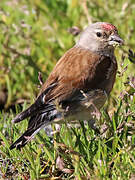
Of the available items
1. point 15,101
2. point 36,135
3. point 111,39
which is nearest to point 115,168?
point 36,135

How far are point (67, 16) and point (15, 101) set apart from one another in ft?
4.09

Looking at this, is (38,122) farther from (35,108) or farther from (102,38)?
(102,38)

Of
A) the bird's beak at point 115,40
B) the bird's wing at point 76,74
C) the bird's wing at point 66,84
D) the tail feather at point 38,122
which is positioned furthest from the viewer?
the bird's beak at point 115,40

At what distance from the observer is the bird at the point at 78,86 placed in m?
2.92

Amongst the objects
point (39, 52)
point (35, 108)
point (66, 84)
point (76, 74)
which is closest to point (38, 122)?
point (35, 108)

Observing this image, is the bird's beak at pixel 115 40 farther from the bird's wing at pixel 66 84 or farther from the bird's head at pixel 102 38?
the bird's wing at pixel 66 84

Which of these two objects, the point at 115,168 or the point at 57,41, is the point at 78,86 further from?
the point at 57,41

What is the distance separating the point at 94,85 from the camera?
310 cm

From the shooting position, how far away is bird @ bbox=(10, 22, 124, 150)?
2.92m

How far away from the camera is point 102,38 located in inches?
134

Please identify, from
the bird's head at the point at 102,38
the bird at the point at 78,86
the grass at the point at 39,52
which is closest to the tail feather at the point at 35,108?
the bird at the point at 78,86

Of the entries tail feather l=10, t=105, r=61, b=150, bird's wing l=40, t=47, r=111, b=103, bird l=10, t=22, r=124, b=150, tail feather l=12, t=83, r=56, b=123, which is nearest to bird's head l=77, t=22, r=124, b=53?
bird l=10, t=22, r=124, b=150

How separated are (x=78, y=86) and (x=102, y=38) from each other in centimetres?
57

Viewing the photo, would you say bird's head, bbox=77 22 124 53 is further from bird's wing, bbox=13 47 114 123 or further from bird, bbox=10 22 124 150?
bird's wing, bbox=13 47 114 123
